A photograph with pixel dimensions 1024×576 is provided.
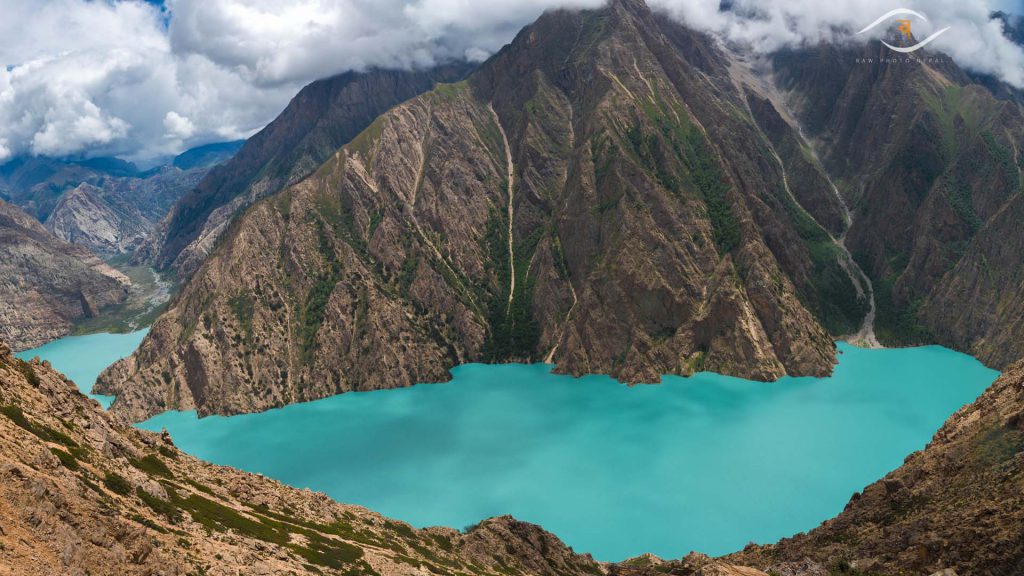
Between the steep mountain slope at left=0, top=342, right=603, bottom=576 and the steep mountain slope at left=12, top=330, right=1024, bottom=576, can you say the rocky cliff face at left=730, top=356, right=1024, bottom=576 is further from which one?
the steep mountain slope at left=0, top=342, right=603, bottom=576

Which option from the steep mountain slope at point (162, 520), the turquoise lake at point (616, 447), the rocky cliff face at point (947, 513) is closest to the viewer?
the steep mountain slope at point (162, 520)

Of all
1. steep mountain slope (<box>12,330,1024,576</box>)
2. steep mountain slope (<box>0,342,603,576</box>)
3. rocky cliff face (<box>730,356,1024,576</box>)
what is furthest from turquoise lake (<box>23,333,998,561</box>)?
rocky cliff face (<box>730,356,1024,576</box>)

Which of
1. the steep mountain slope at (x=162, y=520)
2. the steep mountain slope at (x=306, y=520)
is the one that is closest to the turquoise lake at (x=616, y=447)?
the steep mountain slope at (x=306, y=520)

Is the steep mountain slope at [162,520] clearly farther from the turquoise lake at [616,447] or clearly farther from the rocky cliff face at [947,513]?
the turquoise lake at [616,447]

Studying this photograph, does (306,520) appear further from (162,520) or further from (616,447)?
(616,447)

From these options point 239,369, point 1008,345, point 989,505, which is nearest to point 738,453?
point 989,505

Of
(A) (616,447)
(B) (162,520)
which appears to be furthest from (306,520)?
(A) (616,447)

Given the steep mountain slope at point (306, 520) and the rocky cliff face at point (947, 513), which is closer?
the steep mountain slope at point (306, 520)
